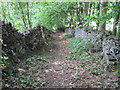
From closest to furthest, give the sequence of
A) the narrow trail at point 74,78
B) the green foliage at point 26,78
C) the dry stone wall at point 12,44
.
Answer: the green foliage at point 26,78 → the narrow trail at point 74,78 → the dry stone wall at point 12,44

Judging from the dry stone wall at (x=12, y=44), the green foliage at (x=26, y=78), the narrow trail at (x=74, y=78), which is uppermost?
the dry stone wall at (x=12, y=44)

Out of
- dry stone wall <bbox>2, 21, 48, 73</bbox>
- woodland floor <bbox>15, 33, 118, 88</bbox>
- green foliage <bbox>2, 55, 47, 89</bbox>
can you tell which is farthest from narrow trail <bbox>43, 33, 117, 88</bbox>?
dry stone wall <bbox>2, 21, 48, 73</bbox>

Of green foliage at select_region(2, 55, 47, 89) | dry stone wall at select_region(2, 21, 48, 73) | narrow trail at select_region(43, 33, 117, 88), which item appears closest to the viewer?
green foliage at select_region(2, 55, 47, 89)

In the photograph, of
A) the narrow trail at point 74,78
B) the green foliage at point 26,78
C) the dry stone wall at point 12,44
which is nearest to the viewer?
the green foliage at point 26,78

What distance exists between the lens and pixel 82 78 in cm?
450

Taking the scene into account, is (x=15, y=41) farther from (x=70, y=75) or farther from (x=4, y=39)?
(x=70, y=75)

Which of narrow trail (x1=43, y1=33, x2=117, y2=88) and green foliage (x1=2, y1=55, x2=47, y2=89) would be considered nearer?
green foliage (x1=2, y1=55, x2=47, y2=89)

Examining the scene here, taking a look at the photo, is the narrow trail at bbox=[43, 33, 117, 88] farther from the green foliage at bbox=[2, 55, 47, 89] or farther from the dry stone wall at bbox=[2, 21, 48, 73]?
the dry stone wall at bbox=[2, 21, 48, 73]

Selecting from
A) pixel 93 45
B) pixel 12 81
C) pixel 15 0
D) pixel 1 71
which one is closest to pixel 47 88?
pixel 12 81

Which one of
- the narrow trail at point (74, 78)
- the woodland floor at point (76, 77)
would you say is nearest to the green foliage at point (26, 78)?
the woodland floor at point (76, 77)

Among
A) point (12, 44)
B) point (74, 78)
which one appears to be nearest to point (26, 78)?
point (74, 78)

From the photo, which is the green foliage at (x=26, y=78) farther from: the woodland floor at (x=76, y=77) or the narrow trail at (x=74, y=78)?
the narrow trail at (x=74, y=78)

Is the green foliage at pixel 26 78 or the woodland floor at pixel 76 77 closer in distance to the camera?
the green foliage at pixel 26 78

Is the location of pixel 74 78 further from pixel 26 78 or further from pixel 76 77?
pixel 26 78
